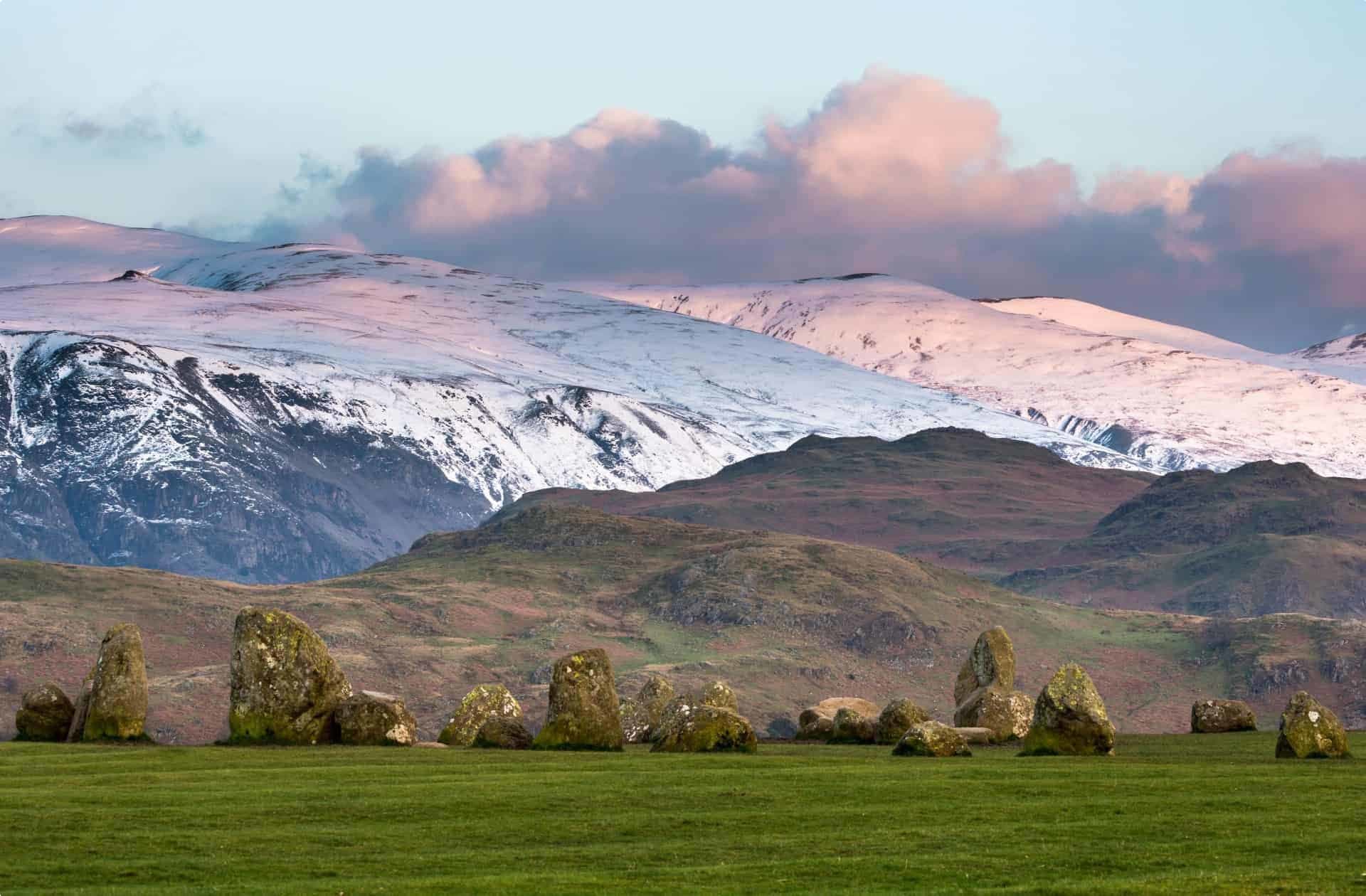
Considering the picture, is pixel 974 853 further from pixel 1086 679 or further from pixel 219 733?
pixel 219 733

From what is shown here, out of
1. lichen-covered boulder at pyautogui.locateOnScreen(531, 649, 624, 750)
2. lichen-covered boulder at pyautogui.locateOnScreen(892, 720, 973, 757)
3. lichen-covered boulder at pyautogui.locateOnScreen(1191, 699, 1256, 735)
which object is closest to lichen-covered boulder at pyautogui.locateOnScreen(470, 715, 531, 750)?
lichen-covered boulder at pyautogui.locateOnScreen(531, 649, 624, 750)

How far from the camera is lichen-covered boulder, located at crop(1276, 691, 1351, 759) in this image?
56906 mm

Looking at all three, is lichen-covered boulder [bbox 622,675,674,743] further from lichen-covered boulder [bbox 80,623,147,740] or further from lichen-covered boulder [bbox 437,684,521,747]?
lichen-covered boulder [bbox 80,623,147,740]

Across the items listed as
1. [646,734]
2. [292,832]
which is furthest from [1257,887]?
[646,734]

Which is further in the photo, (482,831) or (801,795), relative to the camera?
(801,795)

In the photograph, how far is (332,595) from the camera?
19175cm

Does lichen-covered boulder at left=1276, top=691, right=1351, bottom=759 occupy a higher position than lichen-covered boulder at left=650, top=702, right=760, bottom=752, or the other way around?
lichen-covered boulder at left=1276, top=691, right=1351, bottom=759

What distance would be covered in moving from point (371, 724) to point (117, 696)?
935 cm

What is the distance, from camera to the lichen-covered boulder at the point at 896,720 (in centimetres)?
7225

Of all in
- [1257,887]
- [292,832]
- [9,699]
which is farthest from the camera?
[9,699]

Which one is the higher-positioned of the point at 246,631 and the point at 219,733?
the point at 246,631

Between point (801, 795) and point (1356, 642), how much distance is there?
160497mm

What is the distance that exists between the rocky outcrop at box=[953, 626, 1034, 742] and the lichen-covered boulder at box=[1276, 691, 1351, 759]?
17.2 metres

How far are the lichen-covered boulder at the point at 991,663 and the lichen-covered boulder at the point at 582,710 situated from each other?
23.4 m
